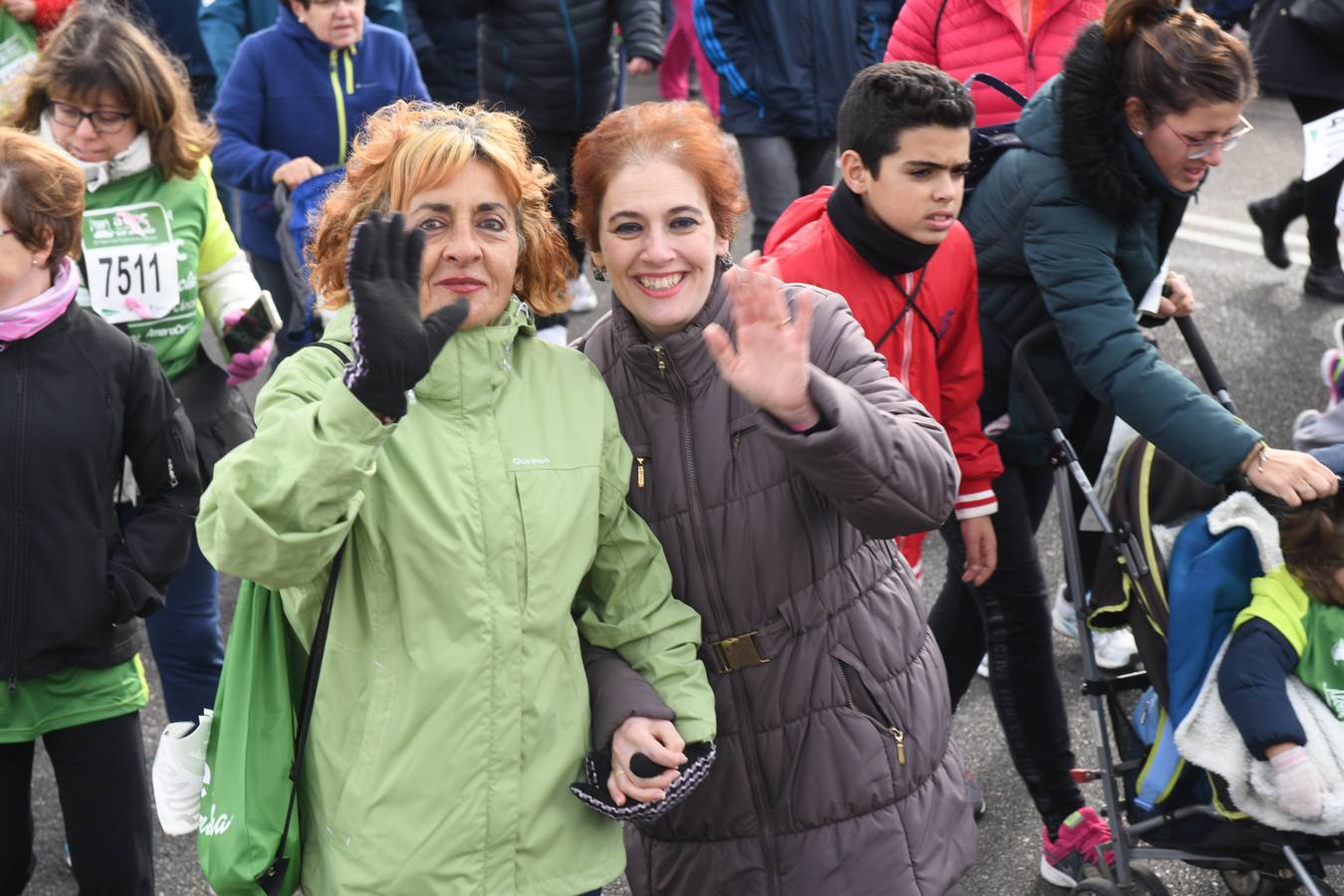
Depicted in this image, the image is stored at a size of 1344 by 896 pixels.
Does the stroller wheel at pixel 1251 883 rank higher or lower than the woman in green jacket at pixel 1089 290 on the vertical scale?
lower

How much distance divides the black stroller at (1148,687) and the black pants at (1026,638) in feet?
0.45

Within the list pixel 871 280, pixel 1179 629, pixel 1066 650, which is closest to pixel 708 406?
pixel 871 280

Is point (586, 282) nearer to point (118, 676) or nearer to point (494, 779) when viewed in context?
point (118, 676)

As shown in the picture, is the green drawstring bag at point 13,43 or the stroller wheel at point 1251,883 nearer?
the stroller wheel at point 1251,883

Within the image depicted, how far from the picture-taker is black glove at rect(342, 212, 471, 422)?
2.02 m

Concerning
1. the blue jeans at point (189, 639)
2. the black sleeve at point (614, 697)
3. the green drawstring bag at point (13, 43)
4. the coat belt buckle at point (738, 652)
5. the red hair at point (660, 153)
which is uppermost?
the red hair at point (660, 153)

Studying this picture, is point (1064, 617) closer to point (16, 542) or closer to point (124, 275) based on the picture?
point (124, 275)

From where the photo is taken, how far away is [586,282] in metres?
7.94

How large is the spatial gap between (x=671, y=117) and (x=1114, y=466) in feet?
5.30

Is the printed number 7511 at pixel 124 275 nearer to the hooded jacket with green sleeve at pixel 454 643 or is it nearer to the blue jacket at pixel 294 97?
the blue jacket at pixel 294 97

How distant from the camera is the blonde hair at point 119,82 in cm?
397

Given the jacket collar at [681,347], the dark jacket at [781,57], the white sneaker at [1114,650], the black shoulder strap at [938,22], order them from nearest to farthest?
the jacket collar at [681,347] < the black shoulder strap at [938,22] < the white sneaker at [1114,650] < the dark jacket at [781,57]

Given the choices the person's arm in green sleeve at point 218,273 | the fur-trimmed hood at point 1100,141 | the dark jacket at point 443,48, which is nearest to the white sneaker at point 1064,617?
the fur-trimmed hood at point 1100,141

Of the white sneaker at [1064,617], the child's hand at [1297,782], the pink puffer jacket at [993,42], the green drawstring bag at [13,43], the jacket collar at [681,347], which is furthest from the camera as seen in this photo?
the green drawstring bag at [13,43]
